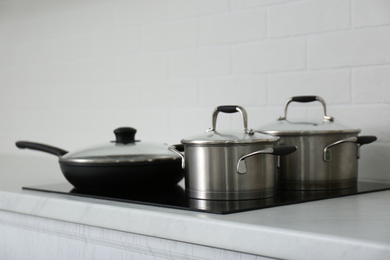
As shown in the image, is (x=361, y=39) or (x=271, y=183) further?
(x=361, y=39)

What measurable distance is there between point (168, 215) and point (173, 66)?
106 centimetres

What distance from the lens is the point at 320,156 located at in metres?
1.20

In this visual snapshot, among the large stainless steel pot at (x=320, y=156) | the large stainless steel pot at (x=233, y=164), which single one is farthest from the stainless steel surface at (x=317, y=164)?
the large stainless steel pot at (x=233, y=164)

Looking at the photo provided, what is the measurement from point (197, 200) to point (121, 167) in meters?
0.21

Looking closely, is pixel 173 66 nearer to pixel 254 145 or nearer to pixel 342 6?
pixel 342 6

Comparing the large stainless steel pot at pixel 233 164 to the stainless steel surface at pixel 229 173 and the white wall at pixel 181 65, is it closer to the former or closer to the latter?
the stainless steel surface at pixel 229 173

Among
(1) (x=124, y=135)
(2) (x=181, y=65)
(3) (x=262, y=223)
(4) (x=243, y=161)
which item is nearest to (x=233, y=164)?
(4) (x=243, y=161)

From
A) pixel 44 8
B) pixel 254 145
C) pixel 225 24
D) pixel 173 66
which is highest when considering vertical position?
pixel 44 8

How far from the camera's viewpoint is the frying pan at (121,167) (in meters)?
1.19

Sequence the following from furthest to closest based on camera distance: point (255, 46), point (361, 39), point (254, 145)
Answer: point (255, 46) < point (361, 39) < point (254, 145)

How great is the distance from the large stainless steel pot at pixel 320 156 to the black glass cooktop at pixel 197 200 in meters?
0.03

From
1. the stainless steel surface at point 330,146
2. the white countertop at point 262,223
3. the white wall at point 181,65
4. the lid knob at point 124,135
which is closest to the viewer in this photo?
the white countertop at point 262,223

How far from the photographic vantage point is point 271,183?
1092 millimetres

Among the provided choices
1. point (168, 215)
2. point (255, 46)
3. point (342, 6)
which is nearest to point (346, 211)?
point (168, 215)
